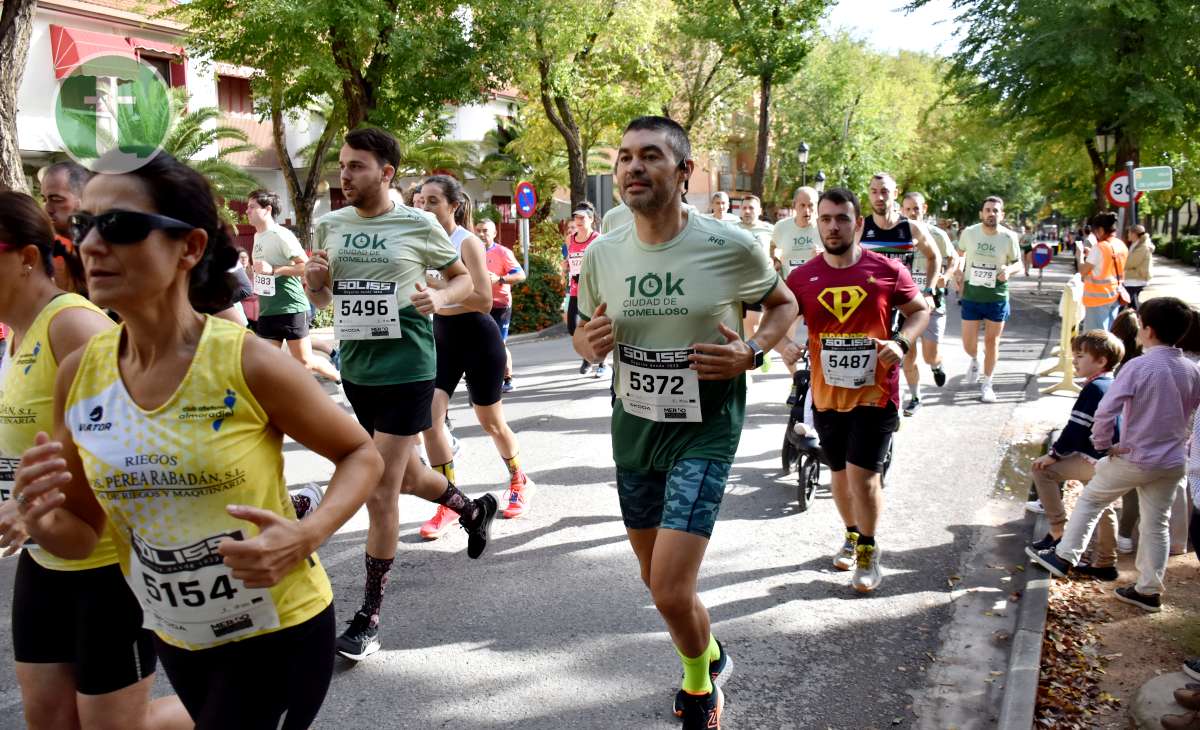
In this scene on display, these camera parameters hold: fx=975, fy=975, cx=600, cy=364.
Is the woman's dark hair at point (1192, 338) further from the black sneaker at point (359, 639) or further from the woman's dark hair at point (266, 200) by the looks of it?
the woman's dark hair at point (266, 200)

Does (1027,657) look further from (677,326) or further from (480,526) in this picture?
(480,526)

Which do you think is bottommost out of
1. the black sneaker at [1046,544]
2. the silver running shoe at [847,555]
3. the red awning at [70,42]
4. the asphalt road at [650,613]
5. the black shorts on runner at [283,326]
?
the asphalt road at [650,613]

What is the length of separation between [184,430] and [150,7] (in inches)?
1182

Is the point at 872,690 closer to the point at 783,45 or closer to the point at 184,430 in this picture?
the point at 184,430

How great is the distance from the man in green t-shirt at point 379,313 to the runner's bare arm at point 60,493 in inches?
79.8

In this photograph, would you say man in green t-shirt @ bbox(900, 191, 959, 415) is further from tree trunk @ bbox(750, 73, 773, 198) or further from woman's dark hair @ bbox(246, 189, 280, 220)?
tree trunk @ bbox(750, 73, 773, 198)

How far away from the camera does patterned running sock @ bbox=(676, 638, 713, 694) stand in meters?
3.42

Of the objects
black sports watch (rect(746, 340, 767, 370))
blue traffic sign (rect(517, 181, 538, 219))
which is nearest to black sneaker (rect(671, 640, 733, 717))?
black sports watch (rect(746, 340, 767, 370))

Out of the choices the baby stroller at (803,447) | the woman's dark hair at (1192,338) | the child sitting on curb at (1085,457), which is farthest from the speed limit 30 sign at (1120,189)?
the woman's dark hair at (1192,338)

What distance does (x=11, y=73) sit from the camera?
983 centimetres

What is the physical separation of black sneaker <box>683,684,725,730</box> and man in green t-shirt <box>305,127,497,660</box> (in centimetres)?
157

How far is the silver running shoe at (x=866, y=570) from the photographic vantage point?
5.02m

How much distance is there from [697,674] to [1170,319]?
305 cm

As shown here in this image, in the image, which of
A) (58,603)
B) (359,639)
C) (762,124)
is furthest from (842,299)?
(762,124)
